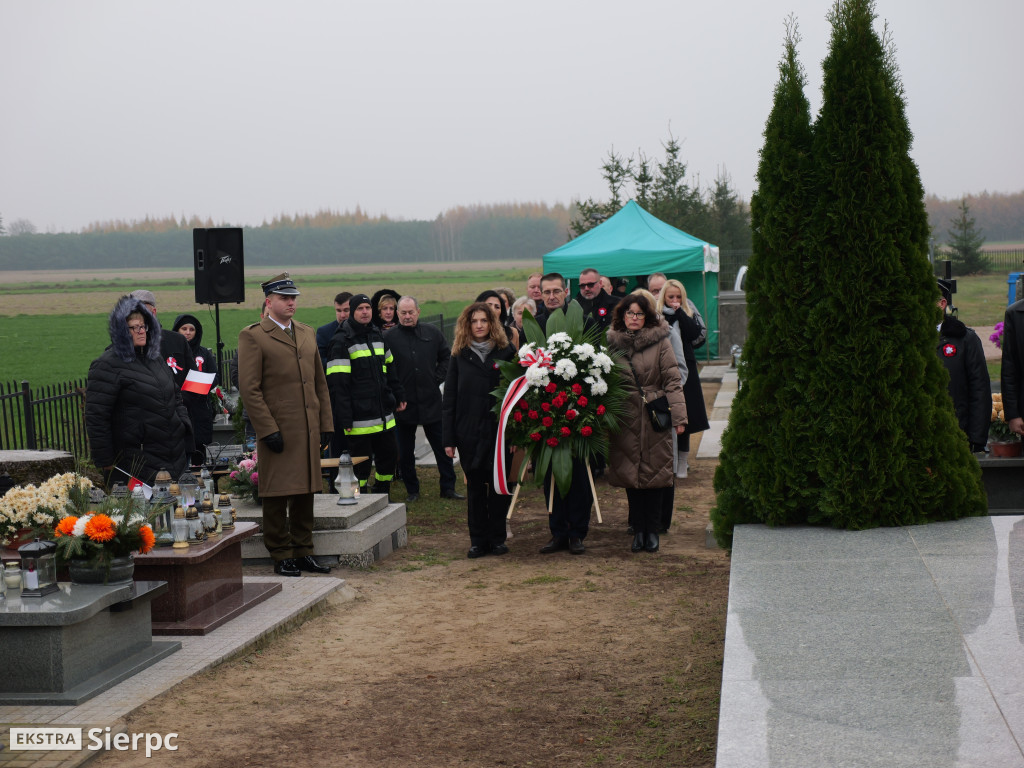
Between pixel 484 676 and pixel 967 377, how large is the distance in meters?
4.50

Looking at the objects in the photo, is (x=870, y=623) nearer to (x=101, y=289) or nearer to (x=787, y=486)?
(x=787, y=486)

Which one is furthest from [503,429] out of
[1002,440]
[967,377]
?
[1002,440]

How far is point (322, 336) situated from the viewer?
10773mm

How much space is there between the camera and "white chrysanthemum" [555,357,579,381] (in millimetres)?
7781

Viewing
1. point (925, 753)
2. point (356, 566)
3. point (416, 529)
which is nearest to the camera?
point (925, 753)

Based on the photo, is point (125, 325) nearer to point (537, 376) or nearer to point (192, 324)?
point (537, 376)

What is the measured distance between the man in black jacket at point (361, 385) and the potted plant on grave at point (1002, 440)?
199 inches

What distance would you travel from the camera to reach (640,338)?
796 centimetres

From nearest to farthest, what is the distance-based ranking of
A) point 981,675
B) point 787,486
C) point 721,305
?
point 981,675 → point 787,486 → point 721,305

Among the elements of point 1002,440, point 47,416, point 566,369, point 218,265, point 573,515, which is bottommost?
point 573,515

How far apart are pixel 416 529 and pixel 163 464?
259 cm

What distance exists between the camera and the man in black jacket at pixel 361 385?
30.8 feet

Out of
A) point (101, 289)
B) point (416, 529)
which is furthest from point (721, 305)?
point (101, 289)

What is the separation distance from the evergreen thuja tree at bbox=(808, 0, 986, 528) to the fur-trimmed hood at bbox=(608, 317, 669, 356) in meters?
1.54
